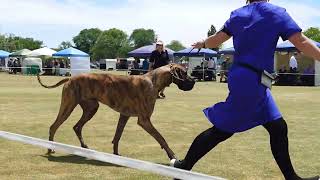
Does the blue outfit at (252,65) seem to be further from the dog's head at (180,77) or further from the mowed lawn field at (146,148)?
the dog's head at (180,77)

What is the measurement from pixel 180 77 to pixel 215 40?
2.45m

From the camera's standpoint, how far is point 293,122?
1209cm

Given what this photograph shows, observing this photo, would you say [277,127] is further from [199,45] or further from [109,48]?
[109,48]

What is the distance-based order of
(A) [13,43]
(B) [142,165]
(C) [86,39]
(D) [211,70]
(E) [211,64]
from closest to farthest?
(B) [142,165], (D) [211,70], (E) [211,64], (A) [13,43], (C) [86,39]

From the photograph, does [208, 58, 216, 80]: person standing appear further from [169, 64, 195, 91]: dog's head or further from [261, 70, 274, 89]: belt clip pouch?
[261, 70, 274, 89]: belt clip pouch

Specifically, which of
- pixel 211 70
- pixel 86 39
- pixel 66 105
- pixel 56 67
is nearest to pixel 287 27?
pixel 66 105

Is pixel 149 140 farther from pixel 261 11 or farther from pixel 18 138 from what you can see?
pixel 261 11

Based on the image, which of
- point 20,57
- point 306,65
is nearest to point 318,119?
point 306,65

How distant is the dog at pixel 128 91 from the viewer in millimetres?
7223

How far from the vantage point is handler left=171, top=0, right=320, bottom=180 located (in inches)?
175

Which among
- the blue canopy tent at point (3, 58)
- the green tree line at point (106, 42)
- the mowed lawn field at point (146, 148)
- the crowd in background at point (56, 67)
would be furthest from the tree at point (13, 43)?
the mowed lawn field at point (146, 148)

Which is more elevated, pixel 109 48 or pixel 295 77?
pixel 109 48

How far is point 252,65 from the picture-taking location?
457 cm

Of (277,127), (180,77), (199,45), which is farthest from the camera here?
(180,77)
